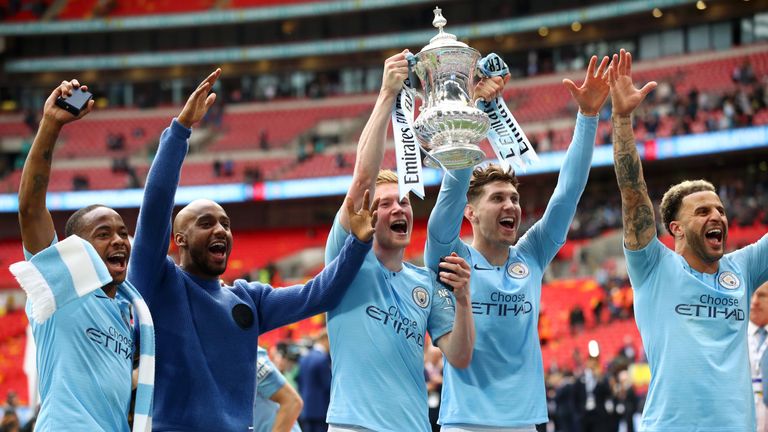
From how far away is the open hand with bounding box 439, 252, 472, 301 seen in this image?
4355 millimetres

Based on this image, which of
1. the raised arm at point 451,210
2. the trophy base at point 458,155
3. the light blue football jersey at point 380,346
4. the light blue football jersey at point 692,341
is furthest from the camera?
the raised arm at point 451,210

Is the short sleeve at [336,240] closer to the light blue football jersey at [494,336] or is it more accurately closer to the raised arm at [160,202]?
the light blue football jersey at [494,336]

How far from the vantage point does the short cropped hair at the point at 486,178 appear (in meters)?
5.07

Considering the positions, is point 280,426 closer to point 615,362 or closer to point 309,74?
point 615,362

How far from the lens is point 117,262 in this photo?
4113 mm

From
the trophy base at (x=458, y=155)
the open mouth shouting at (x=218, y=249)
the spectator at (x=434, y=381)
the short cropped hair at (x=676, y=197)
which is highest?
the trophy base at (x=458, y=155)

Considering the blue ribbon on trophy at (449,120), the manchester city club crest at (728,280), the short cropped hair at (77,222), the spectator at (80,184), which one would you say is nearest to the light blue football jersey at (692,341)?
the manchester city club crest at (728,280)

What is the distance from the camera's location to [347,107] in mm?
41531

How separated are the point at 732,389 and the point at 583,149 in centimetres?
137

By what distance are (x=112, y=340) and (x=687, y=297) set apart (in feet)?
8.72

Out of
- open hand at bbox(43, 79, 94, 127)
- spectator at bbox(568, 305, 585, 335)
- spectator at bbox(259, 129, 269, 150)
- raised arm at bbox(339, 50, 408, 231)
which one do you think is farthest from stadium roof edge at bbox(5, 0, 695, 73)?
open hand at bbox(43, 79, 94, 127)

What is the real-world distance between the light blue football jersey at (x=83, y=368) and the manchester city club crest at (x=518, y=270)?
1.96 metres

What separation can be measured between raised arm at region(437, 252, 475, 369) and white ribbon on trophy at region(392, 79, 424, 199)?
0.35 m

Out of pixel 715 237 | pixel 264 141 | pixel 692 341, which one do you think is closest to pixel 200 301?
pixel 692 341
